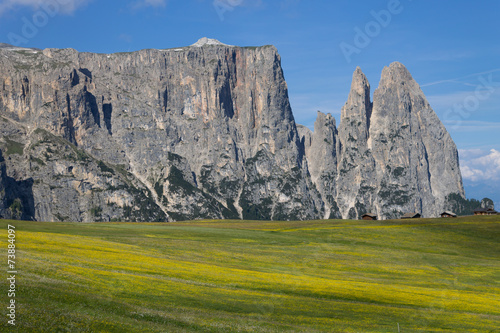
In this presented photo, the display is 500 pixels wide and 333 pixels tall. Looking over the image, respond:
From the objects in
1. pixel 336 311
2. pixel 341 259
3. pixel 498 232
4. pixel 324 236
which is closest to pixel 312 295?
pixel 336 311

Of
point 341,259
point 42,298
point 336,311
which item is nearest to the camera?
point 42,298

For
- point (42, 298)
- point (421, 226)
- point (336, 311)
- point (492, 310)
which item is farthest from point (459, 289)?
point (421, 226)

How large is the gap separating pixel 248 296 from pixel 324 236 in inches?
3100

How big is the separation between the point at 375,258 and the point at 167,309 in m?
65.3

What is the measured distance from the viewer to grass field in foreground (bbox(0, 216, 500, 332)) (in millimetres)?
40969

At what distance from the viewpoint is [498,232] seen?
5221 inches

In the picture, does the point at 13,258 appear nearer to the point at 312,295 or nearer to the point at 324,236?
the point at 312,295

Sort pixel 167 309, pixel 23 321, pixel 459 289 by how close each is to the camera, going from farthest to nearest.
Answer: pixel 459 289 → pixel 167 309 → pixel 23 321

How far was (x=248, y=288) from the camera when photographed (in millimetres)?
59094

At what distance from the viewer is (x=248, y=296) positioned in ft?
177

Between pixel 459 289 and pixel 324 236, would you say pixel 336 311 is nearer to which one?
pixel 459 289

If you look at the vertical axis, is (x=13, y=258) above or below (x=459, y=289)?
above

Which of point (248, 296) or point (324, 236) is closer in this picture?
point (248, 296)

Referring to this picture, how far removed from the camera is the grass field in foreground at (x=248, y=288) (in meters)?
41.0
